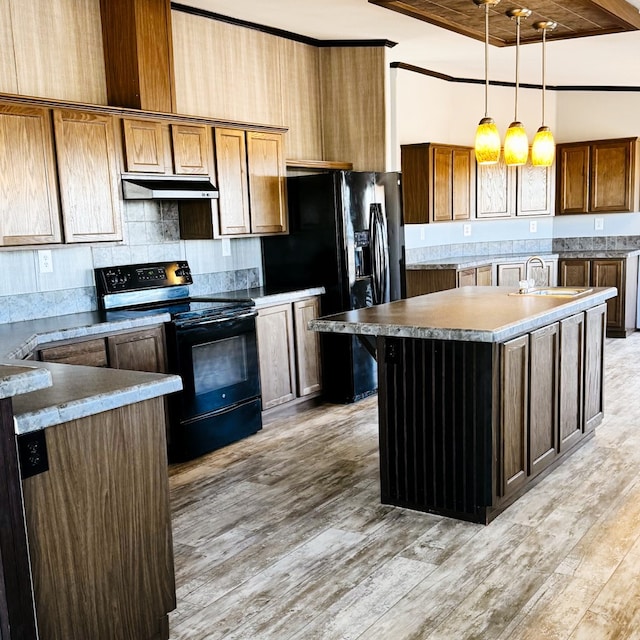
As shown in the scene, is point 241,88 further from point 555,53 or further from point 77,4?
point 555,53

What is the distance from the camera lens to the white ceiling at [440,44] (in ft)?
15.8

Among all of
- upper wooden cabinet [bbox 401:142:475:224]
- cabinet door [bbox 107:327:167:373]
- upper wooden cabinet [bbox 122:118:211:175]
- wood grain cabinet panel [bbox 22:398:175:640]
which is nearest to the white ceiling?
upper wooden cabinet [bbox 401:142:475:224]

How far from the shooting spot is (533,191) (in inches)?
307

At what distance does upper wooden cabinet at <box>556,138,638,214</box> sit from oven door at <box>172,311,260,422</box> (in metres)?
4.87

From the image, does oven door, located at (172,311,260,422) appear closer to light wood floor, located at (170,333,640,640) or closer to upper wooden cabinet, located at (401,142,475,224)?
light wood floor, located at (170,333,640,640)

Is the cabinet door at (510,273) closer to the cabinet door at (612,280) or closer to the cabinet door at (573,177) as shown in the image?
the cabinet door at (612,280)

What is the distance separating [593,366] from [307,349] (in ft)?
6.56

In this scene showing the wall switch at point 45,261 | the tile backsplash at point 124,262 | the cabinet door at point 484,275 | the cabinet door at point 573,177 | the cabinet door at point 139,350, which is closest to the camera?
the cabinet door at point 139,350

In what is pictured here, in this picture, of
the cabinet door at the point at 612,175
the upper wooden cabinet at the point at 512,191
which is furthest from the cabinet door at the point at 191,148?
the cabinet door at the point at 612,175

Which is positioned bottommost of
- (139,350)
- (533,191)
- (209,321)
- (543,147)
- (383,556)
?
(383,556)

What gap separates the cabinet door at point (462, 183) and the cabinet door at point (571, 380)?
3291 millimetres

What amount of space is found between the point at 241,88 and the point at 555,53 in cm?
291

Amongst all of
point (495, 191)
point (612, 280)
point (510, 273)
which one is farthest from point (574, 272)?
point (495, 191)

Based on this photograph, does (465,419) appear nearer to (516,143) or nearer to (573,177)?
(516,143)
